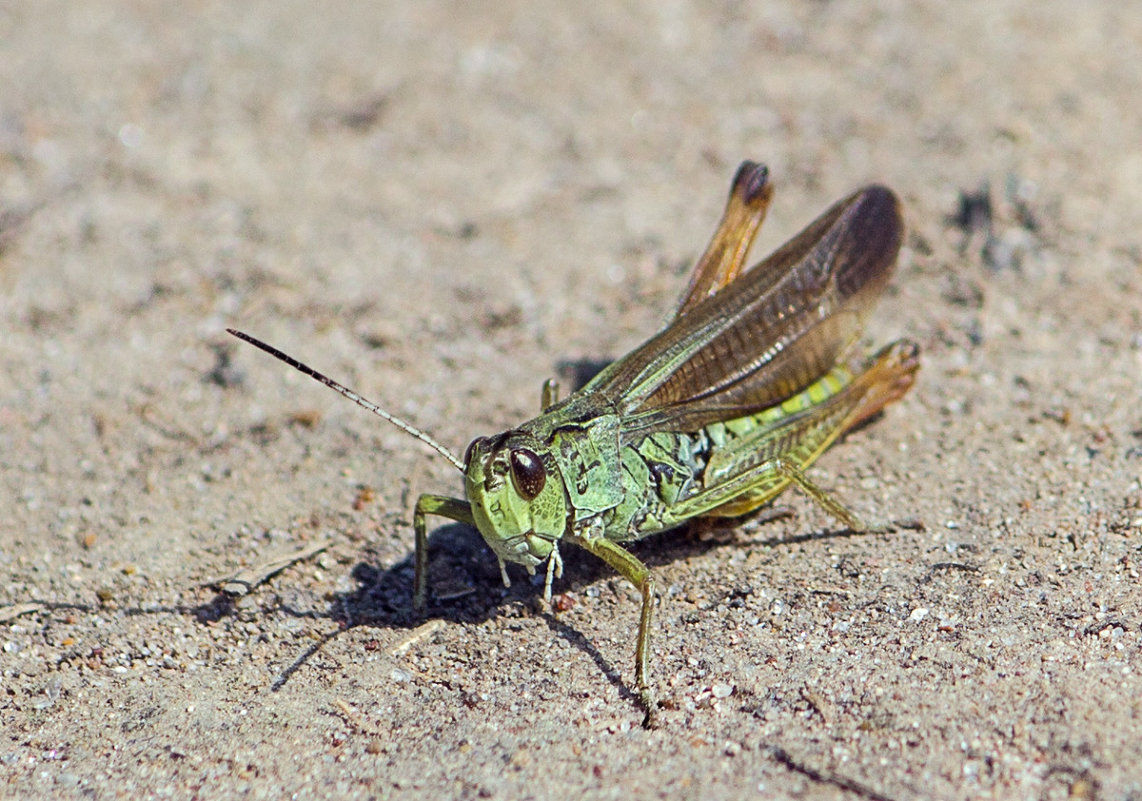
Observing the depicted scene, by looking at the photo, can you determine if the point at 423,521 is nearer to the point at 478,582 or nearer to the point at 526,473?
the point at 478,582

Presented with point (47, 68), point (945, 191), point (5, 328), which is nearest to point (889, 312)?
point (945, 191)

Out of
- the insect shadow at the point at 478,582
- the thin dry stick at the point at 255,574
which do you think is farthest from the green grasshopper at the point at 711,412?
the thin dry stick at the point at 255,574

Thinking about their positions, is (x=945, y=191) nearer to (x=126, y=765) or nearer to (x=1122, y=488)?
(x=1122, y=488)

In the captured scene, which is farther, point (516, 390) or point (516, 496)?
point (516, 390)

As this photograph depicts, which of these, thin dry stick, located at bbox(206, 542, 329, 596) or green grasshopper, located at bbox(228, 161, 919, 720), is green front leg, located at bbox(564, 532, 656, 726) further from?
thin dry stick, located at bbox(206, 542, 329, 596)

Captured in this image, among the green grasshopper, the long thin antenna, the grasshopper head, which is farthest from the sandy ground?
the long thin antenna

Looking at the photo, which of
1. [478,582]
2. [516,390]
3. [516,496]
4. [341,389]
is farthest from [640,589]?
[516,390]

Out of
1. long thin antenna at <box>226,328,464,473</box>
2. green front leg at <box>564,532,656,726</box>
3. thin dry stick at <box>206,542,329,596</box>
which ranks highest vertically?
long thin antenna at <box>226,328,464,473</box>
